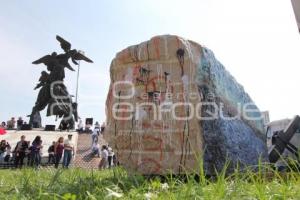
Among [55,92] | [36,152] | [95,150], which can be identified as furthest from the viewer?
[55,92]

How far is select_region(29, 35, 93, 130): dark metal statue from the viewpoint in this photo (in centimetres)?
2398

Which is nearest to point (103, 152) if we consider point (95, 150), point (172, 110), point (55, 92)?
point (95, 150)

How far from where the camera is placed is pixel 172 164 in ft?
14.8

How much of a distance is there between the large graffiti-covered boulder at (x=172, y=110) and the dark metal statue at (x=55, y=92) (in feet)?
64.1

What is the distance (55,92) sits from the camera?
81.0ft

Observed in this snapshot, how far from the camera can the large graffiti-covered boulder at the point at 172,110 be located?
14.4ft

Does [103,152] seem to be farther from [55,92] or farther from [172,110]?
[55,92]

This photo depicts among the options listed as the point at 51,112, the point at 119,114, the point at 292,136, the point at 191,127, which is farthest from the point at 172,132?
the point at 51,112

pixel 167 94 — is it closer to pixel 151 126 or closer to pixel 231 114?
pixel 151 126

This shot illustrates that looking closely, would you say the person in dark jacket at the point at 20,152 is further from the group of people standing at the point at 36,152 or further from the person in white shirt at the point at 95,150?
the person in white shirt at the point at 95,150

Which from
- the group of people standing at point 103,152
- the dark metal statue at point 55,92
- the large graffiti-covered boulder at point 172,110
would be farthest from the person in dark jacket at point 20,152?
the dark metal statue at point 55,92

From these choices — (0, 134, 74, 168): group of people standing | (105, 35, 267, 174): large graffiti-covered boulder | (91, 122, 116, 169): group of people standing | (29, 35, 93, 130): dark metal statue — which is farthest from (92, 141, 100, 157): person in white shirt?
(105, 35, 267, 174): large graffiti-covered boulder

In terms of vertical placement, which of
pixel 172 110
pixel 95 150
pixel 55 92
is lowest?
pixel 95 150

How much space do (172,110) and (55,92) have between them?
69.7 ft
